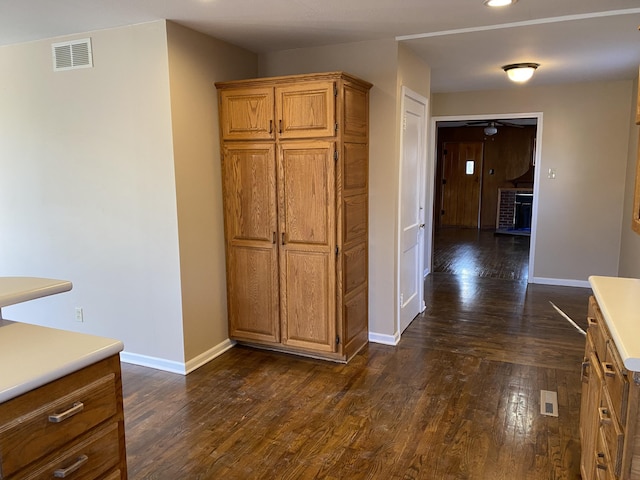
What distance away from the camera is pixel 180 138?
10.9 ft

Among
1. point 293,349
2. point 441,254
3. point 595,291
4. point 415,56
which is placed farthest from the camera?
point 441,254

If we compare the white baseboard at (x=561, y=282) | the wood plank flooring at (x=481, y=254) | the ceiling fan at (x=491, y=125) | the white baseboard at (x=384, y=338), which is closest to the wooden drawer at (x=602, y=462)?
the white baseboard at (x=384, y=338)

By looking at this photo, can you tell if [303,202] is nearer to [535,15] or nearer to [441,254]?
[535,15]

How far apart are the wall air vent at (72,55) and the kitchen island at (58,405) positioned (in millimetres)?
2261

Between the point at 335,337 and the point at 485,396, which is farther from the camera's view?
the point at 335,337

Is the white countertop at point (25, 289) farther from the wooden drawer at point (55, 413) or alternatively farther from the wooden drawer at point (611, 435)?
the wooden drawer at point (611, 435)

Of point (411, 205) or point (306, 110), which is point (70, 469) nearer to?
point (306, 110)

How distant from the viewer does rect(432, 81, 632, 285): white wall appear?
18.3ft

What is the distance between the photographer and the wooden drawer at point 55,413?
1291 millimetres

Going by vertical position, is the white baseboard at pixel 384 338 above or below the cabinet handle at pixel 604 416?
below

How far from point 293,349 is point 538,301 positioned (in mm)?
2981

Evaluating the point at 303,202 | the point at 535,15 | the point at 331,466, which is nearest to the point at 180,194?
the point at 303,202

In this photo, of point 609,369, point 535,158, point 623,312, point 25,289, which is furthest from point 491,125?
point 25,289

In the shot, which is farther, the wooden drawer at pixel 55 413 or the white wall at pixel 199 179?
the white wall at pixel 199 179
